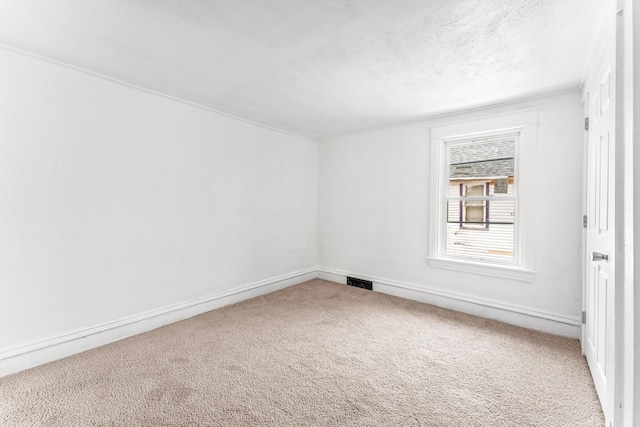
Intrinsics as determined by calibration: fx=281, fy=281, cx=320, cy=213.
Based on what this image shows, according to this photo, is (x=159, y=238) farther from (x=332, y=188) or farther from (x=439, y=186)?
(x=439, y=186)

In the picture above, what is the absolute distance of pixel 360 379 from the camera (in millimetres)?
2006

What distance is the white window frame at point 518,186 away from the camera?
287 centimetres

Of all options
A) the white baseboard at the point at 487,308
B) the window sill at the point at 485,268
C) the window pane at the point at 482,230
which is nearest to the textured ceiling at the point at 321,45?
the window pane at the point at 482,230

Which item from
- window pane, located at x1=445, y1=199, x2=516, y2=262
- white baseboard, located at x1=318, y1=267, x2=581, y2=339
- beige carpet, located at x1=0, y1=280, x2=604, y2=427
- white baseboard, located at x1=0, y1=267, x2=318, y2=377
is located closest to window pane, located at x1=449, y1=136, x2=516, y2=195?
window pane, located at x1=445, y1=199, x2=516, y2=262

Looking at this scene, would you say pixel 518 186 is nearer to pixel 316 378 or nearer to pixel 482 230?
pixel 482 230

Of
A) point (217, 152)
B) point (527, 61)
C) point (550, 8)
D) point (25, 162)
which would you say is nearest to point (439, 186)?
point (527, 61)

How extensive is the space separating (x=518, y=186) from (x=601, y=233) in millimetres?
1338

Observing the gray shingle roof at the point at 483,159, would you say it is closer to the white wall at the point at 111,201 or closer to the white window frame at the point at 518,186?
the white window frame at the point at 518,186

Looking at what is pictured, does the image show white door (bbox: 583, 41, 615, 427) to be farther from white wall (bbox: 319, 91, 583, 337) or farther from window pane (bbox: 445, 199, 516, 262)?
window pane (bbox: 445, 199, 516, 262)

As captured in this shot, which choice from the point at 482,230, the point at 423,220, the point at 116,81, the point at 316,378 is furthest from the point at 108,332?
the point at 482,230

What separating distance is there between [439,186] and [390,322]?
174 cm

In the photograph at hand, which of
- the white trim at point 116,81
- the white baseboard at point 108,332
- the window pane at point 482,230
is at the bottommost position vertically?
the white baseboard at point 108,332

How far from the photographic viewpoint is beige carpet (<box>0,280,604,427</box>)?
165 centimetres

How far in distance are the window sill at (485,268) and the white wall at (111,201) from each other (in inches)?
91.4
